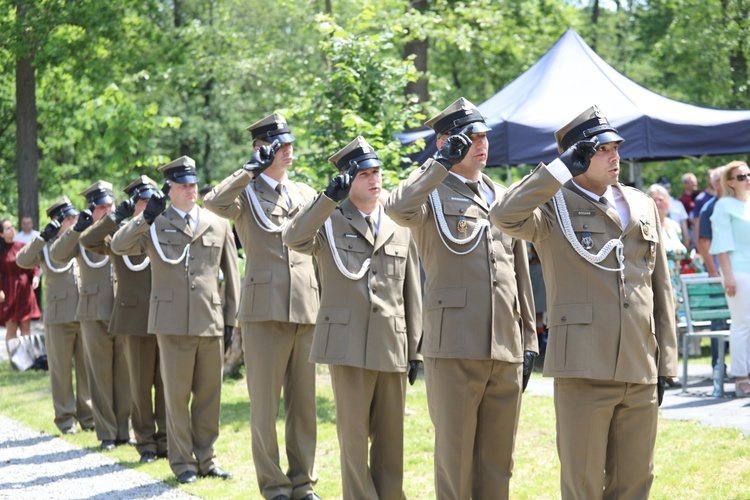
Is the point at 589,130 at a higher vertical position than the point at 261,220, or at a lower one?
higher

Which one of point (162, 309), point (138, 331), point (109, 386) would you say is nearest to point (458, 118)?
point (162, 309)

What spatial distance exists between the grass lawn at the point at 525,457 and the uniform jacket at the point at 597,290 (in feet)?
5.61

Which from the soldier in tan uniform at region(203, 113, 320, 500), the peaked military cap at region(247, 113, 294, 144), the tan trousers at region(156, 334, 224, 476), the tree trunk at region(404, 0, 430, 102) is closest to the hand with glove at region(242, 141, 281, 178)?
the soldier in tan uniform at region(203, 113, 320, 500)

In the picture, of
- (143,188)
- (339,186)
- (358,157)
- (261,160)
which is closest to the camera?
(339,186)

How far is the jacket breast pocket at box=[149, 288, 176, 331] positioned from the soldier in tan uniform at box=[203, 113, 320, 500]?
0.88 metres

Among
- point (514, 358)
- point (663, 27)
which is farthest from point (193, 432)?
point (663, 27)

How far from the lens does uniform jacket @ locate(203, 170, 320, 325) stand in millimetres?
7227

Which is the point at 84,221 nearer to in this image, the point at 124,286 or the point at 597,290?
the point at 124,286

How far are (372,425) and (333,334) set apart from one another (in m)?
0.61

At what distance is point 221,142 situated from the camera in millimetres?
31844

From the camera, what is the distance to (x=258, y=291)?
7.27 m

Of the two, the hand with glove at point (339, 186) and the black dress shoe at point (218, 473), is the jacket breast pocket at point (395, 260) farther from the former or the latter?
the black dress shoe at point (218, 473)

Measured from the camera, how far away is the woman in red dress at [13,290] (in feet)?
54.0

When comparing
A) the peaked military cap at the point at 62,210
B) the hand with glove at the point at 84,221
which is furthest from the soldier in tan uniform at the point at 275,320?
the peaked military cap at the point at 62,210
